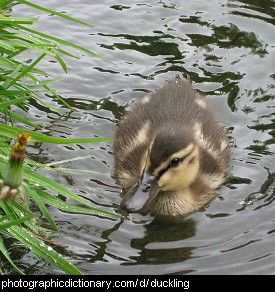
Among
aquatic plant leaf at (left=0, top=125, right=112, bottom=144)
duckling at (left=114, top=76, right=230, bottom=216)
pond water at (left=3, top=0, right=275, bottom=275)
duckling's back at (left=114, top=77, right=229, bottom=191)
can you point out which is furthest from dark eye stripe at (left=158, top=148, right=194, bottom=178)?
aquatic plant leaf at (left=0, top=125, right=112, bottom=144)

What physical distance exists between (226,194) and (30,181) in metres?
1.72

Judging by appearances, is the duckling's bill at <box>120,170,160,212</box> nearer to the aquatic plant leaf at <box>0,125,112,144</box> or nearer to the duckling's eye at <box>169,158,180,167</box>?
the duckling's eye at <box>169,158,180,167</box>

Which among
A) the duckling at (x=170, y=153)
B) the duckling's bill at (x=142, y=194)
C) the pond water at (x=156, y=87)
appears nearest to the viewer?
the pond water at (x=156, y=87)

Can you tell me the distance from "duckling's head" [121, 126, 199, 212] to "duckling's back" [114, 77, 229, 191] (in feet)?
0.66

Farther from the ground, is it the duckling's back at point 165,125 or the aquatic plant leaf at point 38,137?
the aquatic plant leaf at point 38,137

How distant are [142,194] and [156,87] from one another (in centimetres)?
192

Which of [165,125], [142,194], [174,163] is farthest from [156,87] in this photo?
[142,194]

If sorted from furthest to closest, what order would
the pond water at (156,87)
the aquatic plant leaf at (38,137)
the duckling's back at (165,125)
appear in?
the duckling's back at (165,125)
the pond water at (156,87)
the aquatic plant leaf at (38,137)

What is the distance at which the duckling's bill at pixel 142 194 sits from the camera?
382cm

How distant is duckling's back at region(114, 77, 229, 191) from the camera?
14.6 ft

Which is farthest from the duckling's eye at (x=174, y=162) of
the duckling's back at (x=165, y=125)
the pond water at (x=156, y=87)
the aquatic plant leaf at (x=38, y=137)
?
the aquatic plant leaf at (x=38, y=137)

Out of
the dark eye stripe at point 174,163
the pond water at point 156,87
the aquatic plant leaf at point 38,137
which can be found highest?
the aquatic plant leaf at point 38,137

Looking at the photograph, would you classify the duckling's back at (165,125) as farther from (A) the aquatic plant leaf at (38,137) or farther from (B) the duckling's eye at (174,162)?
(A) the aquatic plant leaf at (38,137)

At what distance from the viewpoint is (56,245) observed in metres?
3.62
